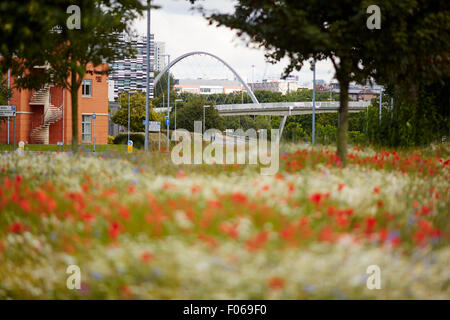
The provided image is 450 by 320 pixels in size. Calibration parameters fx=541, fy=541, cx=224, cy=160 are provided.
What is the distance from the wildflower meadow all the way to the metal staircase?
134 feet

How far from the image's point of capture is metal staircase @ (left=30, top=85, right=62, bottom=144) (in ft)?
150

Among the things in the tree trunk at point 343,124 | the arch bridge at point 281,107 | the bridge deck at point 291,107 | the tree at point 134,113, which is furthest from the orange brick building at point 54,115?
the bridge deck at point 291,107

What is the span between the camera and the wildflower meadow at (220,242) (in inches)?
169

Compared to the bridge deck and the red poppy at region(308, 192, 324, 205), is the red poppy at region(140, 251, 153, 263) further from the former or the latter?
the bridge deck

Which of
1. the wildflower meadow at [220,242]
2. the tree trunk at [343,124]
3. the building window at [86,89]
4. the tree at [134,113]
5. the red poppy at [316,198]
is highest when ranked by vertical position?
the building window at [86,89]

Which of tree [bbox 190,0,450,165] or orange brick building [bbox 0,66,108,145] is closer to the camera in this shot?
tree [bbox 190,0,450,165]

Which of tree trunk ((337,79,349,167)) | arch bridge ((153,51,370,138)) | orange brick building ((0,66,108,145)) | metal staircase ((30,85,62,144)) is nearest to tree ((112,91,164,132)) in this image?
arch bridge ((153,51,370,138))

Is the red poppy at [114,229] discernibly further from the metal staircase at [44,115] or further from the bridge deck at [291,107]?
the bridge deck at [291,107]

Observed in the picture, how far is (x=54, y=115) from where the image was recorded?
4600 centimetres

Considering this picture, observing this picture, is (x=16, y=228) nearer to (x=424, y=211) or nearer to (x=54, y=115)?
(x=424, y=211)

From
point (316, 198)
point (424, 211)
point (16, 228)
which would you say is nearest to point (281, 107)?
point (424, 211)

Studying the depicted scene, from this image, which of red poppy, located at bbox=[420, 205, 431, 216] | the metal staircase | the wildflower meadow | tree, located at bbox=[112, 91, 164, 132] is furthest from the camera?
tree, located at bbox=[112, 91, 164, 132]

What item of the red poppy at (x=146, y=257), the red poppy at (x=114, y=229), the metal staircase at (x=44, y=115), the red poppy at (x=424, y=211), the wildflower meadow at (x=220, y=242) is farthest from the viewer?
the metal staircase at (x=44, y=115)

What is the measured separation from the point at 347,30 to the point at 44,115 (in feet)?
130
